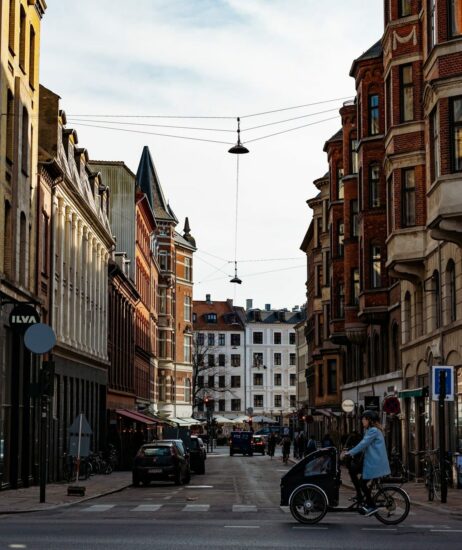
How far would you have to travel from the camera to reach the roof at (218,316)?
163125mm

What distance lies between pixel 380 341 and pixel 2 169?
22.2 meters

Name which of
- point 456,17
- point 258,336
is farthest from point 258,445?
point 258,336

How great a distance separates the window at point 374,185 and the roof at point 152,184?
2151 inches

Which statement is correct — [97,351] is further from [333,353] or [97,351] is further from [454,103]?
[454,103]

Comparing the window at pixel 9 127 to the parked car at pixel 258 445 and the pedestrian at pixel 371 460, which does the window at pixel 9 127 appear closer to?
the pedestrian at pixel 371 460

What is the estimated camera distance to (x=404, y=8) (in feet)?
127

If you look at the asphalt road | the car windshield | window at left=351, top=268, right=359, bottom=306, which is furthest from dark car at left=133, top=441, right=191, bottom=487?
window at left=351, top=268, right=359, bottom=306

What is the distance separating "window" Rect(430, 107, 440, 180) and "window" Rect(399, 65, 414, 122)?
4.76m

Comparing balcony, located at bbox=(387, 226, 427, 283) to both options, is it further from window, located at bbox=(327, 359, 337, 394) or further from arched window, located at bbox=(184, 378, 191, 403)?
arched window, located at bbox=(184, 378, 191, 403)

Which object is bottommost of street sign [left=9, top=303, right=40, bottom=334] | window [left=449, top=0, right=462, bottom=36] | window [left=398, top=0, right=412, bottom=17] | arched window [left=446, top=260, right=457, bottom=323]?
street sign [left=9, top=303, right=40, bottom=334]

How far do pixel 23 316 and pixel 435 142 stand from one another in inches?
472

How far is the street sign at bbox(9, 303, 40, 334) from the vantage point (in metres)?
31.5

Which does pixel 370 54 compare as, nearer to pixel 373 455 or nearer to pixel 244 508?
pixel 244 508

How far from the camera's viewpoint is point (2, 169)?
1270 inches
